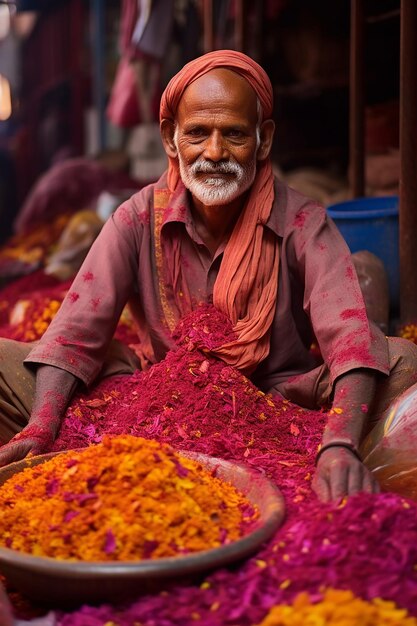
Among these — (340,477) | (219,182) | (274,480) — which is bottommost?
(274,480)

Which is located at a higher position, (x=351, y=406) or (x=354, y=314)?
(x=354, y=314)

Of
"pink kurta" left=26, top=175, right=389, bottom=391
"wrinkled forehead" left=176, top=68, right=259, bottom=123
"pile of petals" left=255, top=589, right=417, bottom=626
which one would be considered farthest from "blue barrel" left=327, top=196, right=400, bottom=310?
"pile of petals" left=255, top=589, right=417, bottom=626

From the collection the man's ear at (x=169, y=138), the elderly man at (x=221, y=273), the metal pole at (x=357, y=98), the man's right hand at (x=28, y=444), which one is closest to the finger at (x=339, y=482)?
the elderly man at (x=221, y=273)

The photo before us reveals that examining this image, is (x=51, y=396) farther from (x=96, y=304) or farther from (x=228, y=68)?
(x=228, y=68)

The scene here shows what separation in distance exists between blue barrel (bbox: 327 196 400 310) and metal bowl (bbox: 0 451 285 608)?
251 cm

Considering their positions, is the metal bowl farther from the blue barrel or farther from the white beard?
the blue barrel

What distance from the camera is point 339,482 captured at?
2.32 meters

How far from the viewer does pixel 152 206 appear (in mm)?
3309

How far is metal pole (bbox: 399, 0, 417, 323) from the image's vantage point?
4.17 m

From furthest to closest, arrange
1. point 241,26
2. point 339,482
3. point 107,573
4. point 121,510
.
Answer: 1. point 241,26
2. point 339,482
3. point 121,510
4. point 107,573

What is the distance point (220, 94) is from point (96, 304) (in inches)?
30.6

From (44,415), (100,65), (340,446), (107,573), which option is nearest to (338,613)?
(107,573)

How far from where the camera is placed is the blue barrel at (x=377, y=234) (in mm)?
4477

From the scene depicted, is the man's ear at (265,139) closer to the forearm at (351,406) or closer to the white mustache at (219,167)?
the white mustache at (219,167)
